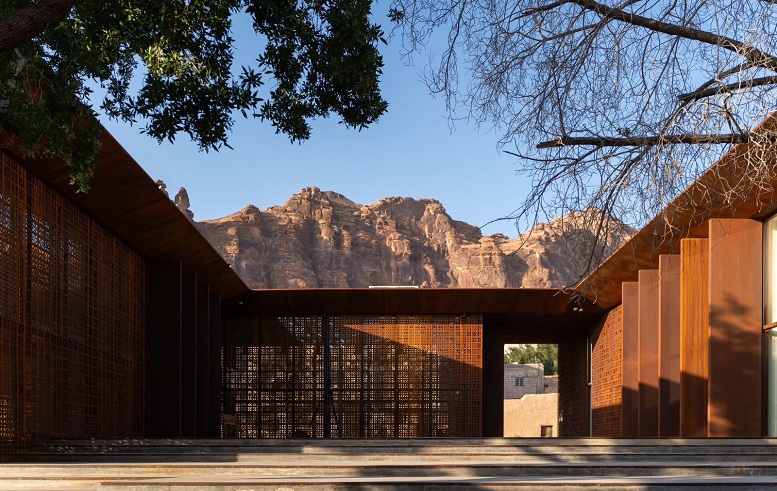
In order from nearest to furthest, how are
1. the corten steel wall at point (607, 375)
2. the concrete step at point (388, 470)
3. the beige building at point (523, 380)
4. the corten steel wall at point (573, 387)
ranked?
the concrete step at point (388, 470), the corten steel wall at point (607, 375), the corten steel wall at point (573, 387), the beige building at point (523, 380)

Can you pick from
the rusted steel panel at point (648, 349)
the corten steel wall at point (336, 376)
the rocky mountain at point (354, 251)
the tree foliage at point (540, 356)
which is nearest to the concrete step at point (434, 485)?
the rusted steel panel at point (648, 349)

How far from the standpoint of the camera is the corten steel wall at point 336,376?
64.2ft

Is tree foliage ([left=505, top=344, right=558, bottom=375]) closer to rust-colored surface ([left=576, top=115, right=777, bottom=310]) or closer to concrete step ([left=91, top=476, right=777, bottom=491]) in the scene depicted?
rust-colored surface ([left=576, top=115, right=777, bottom=310])

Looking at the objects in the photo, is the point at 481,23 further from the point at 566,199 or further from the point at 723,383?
the point at 723,383

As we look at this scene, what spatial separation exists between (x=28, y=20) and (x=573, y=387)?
2018 cm

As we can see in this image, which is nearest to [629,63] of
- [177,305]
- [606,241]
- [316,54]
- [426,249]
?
[606,241]

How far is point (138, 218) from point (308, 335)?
24.4 ft

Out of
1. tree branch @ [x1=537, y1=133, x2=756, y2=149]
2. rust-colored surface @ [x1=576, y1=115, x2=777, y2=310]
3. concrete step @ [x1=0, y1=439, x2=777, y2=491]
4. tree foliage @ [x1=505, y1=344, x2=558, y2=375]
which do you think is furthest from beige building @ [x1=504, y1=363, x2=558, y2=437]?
tree foliage @ [x1=505, y1=344, x2=558, y2=375]

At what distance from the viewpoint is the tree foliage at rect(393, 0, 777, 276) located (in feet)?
17.1

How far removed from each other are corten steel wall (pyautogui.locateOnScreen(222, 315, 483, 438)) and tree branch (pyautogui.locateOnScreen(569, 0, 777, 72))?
14.3 m

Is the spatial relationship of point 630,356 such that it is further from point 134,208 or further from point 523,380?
point 523,380

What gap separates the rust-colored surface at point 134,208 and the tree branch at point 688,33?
539 centimetres

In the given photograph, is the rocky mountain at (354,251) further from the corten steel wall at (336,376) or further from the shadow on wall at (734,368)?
the shadow on wall at (734,368)

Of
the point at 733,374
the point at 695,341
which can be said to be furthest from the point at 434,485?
the point at 695,341
